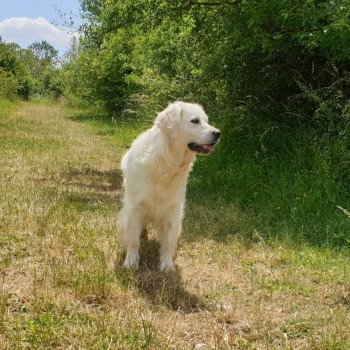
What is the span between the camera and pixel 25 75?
2109 inches

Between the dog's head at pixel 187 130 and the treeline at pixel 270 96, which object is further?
the treeline at pixel 270 96

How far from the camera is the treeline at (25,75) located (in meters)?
35.5

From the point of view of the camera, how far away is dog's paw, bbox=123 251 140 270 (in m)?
3.97

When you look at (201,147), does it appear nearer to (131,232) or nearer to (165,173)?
(165,173)

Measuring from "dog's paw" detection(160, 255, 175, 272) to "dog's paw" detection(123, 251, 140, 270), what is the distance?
20 centimetres

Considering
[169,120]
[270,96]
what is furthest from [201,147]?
[270,96]

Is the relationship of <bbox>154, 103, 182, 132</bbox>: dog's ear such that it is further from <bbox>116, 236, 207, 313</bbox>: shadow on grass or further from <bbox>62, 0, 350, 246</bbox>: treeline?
<bbox>62, 0, 350, 246</bbox>: treeline

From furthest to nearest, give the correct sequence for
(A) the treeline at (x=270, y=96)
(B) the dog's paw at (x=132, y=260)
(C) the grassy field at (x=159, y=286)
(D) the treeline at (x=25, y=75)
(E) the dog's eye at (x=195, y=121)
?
(D) the treeline at (x=25, y=75) → (A) the treeline at (x=270, y=96) → (E) the dog's eye at (x=195, y=121) → (B) the dog's paw at (x=132, y=260) → (C) the grassy field at (x=159, y=286)

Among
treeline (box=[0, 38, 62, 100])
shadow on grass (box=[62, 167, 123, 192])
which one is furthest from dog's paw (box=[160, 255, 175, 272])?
treeline (box=[0, 38, 62, 100])

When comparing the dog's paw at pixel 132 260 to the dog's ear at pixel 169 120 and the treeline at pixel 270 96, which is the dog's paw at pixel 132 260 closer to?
the dog's ear at pixel 169 120

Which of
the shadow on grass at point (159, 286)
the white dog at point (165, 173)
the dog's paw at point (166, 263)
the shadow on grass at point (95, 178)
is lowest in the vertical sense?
the shadow on grass at point (159, 286)

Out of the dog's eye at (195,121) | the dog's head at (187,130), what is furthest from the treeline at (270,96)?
the dog's eye at (195,121)

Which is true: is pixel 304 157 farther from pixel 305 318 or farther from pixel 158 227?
pixel 305 318

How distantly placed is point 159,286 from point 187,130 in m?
1.34
